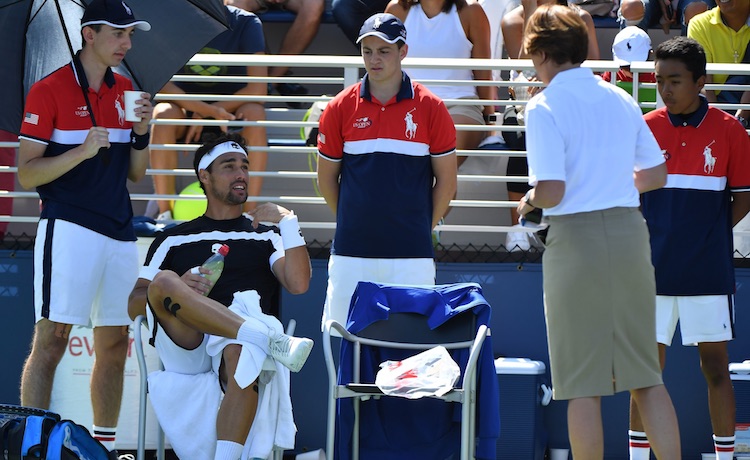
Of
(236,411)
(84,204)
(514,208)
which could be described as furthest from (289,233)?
(514,208)

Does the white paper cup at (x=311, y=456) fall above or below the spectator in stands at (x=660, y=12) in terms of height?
below

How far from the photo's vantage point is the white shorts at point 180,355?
5094 mm

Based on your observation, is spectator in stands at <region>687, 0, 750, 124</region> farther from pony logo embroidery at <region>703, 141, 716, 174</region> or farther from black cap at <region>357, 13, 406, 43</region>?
black cap at <region>357, 13, 406, 43</region>

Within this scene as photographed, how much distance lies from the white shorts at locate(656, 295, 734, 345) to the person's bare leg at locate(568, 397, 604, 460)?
134 centimetres

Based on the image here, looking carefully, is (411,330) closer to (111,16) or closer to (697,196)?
(697,196)

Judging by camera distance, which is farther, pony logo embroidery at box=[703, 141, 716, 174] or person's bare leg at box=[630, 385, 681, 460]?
pony logo embroidery at box=[703, 141, 716, 174]

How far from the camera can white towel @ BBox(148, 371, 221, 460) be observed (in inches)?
194

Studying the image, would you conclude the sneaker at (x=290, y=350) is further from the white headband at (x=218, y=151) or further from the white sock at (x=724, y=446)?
the white sock at (x=724, y=446)

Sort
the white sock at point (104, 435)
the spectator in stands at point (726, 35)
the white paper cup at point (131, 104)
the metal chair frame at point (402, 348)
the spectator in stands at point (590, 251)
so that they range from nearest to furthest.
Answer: the spectator in stands at point (590, 251) → the metal chair frame at point (402, 348) → the white paper cup at point (131, 104) → the white sock at point (104, 435) → the spectator in stands at point (726, 35)

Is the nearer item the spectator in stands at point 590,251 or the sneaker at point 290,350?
the spectator in stands at point 590,251

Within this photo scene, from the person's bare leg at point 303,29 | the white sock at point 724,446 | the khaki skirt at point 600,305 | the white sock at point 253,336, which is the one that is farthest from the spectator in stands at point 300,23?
the khaki skirt at point 600,305

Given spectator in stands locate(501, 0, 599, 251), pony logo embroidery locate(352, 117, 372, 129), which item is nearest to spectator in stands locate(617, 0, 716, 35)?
spectator in stands locate(501, 0, 599, 251)

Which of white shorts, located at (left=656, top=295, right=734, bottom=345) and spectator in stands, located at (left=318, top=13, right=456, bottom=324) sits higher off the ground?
spectator in stands, located at (left=318, top=13, right=456, bottom=324)

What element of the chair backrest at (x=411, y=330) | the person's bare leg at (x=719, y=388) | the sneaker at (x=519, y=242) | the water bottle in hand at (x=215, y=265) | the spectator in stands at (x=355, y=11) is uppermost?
the spectator in stands at (x=355, y=11)
